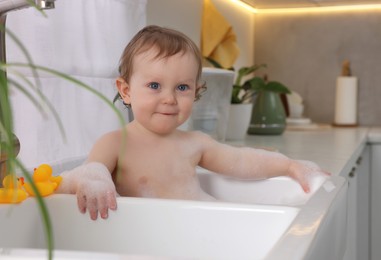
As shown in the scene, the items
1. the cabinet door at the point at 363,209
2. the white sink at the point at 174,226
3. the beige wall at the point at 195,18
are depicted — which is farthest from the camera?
the cabinet door at the point at 363,209

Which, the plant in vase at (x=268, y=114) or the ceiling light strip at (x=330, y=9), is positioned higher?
the ceiling light strip at (x=330, y=9)

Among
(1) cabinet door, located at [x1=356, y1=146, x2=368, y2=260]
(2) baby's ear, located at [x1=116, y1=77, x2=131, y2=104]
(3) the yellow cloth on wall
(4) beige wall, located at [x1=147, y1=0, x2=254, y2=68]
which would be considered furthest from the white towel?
(1) cabinet door, located at [x1=356, y1=146, x2=368, y2=260]

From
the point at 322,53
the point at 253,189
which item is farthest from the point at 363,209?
the point at 253,189

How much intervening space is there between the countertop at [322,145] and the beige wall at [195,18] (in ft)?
1.49

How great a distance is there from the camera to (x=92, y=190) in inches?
32.4

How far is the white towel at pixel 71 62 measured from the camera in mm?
1161

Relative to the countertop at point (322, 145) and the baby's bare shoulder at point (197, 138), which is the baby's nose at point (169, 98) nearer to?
the baby's bare shoulder at point (197, 138)

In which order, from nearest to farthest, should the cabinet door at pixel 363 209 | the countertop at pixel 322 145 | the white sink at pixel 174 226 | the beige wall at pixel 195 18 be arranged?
1. the white sink at pixel 174 226
2. the countertop at pixel 322 145
3. the beige wall at pixel 195 18
4. the cabinet door at pixel 363 209

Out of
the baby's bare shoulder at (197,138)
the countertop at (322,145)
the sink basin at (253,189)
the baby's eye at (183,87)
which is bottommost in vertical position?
the countertop at (322,145)

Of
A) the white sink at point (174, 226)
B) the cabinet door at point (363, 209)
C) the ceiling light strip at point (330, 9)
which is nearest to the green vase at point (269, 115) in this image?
the cabinet door at point (363, 209)

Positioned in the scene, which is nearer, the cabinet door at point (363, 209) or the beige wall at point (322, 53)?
the cabinet door at point (363, 209)

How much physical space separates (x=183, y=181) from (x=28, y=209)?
31 cm

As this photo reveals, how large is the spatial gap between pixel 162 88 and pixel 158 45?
0.07 metres

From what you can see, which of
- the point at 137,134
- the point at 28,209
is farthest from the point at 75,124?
the point at 28,209
